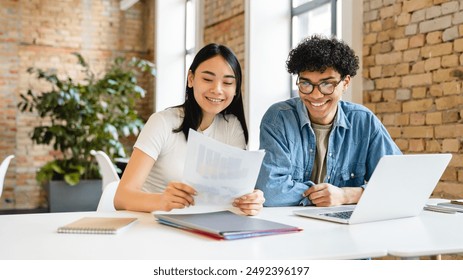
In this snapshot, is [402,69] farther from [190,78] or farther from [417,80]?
[190,78]

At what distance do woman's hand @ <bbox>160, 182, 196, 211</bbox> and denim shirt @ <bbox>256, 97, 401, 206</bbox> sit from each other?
0.53 meters

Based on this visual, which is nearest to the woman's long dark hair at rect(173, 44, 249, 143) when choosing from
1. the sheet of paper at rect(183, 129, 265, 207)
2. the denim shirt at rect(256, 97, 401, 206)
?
the denim shirt at rect(256, 97, 401, 206)

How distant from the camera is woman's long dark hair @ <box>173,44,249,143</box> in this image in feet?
7.63

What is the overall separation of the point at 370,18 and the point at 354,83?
46 centimetres

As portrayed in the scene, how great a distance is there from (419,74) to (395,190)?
1882 mm

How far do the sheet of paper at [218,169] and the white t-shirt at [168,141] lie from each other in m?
0.53

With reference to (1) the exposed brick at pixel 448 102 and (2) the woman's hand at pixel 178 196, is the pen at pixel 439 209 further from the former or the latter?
(1) the exposed brick at pixel 448 102

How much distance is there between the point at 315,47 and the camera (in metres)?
2.34

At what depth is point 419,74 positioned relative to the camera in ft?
11.3

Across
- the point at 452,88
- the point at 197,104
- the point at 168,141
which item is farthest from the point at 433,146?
the point at 168,141

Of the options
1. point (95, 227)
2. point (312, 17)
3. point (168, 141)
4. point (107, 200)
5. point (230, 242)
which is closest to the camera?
point (230, 242)

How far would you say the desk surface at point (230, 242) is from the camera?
4.25 feet

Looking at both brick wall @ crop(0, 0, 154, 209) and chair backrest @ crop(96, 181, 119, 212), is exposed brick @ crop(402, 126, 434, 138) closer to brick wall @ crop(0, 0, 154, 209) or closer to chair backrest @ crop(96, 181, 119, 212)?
chair backrest @ crop(96, 181, 119, 212)

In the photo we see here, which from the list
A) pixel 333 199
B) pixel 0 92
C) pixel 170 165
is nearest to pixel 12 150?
pixel 0 92
